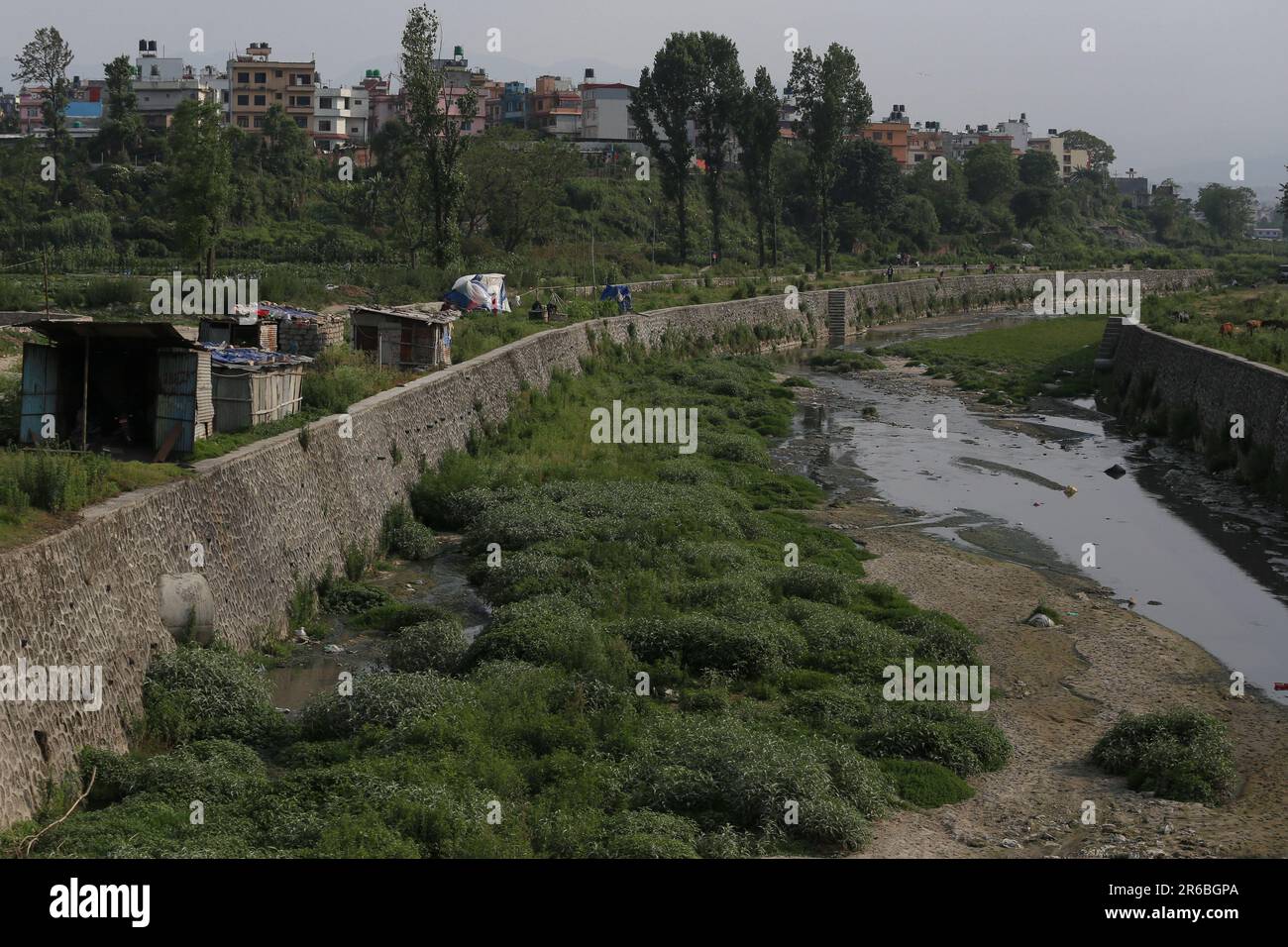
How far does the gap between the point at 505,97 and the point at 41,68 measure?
47.6m

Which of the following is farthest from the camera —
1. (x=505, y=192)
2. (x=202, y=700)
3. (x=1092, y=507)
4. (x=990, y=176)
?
(x=990, y=176)

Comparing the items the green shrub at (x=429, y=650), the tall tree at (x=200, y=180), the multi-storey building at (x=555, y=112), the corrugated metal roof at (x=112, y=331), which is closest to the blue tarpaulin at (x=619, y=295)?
the tall tree at (x=200, y=180)

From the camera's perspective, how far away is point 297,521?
20.0 meters

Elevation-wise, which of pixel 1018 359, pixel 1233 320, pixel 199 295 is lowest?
pixel 1018 359

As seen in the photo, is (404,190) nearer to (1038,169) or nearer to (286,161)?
(286,161)

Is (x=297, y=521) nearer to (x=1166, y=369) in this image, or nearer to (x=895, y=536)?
(x=895, y=536)

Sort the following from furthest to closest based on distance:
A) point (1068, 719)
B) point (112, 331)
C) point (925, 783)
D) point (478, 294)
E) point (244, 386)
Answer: point (478, 294) → point (244, 386) → point (112, 331) → point (1068, 719) → point (925, 783)

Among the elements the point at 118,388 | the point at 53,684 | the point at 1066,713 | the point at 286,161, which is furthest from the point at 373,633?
the point at 286,161

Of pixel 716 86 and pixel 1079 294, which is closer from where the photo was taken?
pixel 716 86

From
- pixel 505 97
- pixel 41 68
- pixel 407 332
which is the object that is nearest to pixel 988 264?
pixel 505 97

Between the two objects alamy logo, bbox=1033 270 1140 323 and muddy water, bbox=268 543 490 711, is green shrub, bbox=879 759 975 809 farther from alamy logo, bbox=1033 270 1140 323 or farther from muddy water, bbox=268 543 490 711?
alamy logo, bbox=1033 270 1140 323

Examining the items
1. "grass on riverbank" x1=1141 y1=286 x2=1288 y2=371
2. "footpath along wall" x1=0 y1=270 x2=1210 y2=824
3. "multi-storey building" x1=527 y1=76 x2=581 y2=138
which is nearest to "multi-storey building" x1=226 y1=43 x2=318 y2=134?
"multi-storey building" x1=527 y1=76 x2=581 y2=138

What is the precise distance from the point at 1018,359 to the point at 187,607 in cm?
4815

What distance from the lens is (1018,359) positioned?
58.8 metres
